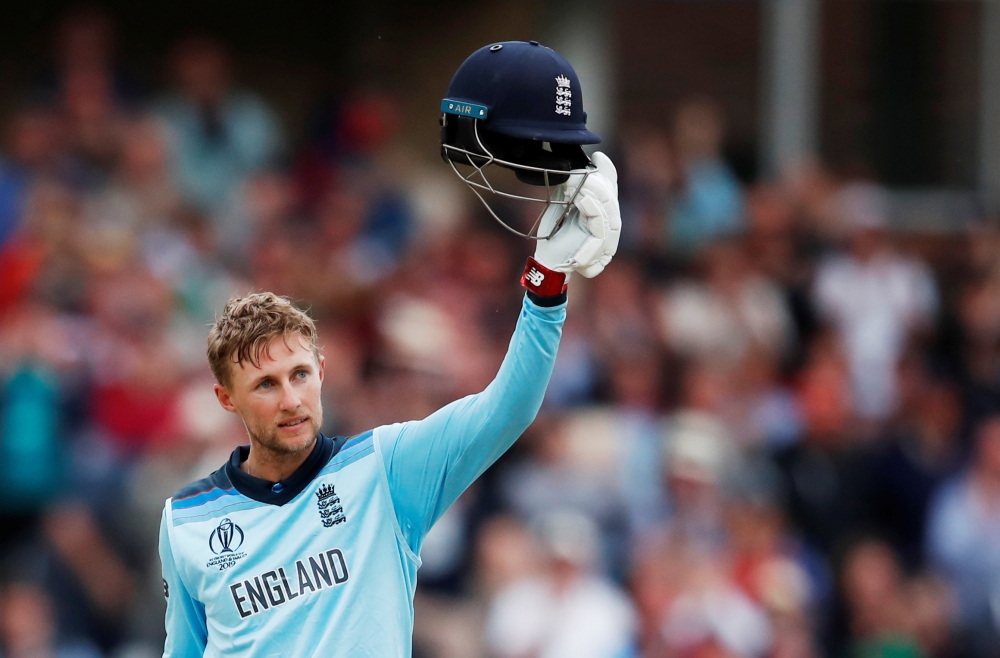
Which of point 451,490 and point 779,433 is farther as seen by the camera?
point 779,433

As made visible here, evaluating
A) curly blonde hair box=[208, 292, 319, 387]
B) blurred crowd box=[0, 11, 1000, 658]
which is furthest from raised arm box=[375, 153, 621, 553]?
blurred crowd box=[0, 11, 1000, 658]

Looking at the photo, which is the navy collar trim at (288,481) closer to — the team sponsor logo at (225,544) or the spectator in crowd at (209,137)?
the team sponsor logo at (225,544)

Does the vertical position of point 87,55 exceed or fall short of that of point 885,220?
it exceeds it

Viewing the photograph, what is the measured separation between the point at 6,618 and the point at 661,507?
3.67 metres

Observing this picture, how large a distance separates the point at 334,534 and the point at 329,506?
2.9 inches

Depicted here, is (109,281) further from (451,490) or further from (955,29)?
(955,29)

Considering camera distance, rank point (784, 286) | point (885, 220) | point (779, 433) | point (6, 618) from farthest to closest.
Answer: point (885, 220) → point (784, 286) → point (779, 433) → point (6, 618)

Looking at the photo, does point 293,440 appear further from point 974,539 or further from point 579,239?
point 974,539

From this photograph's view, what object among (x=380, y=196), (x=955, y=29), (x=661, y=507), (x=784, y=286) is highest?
(x=955, y=29)

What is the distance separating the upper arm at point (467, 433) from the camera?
10.6ft

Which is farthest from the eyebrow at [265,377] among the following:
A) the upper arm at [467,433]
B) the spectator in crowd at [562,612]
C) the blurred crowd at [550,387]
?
the spectator in crowd at [562,612]

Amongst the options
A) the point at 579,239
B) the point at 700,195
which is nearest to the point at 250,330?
the point at 579,239

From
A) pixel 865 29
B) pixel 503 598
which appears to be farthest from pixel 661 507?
pixel 865 29

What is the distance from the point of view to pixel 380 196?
400 inches
